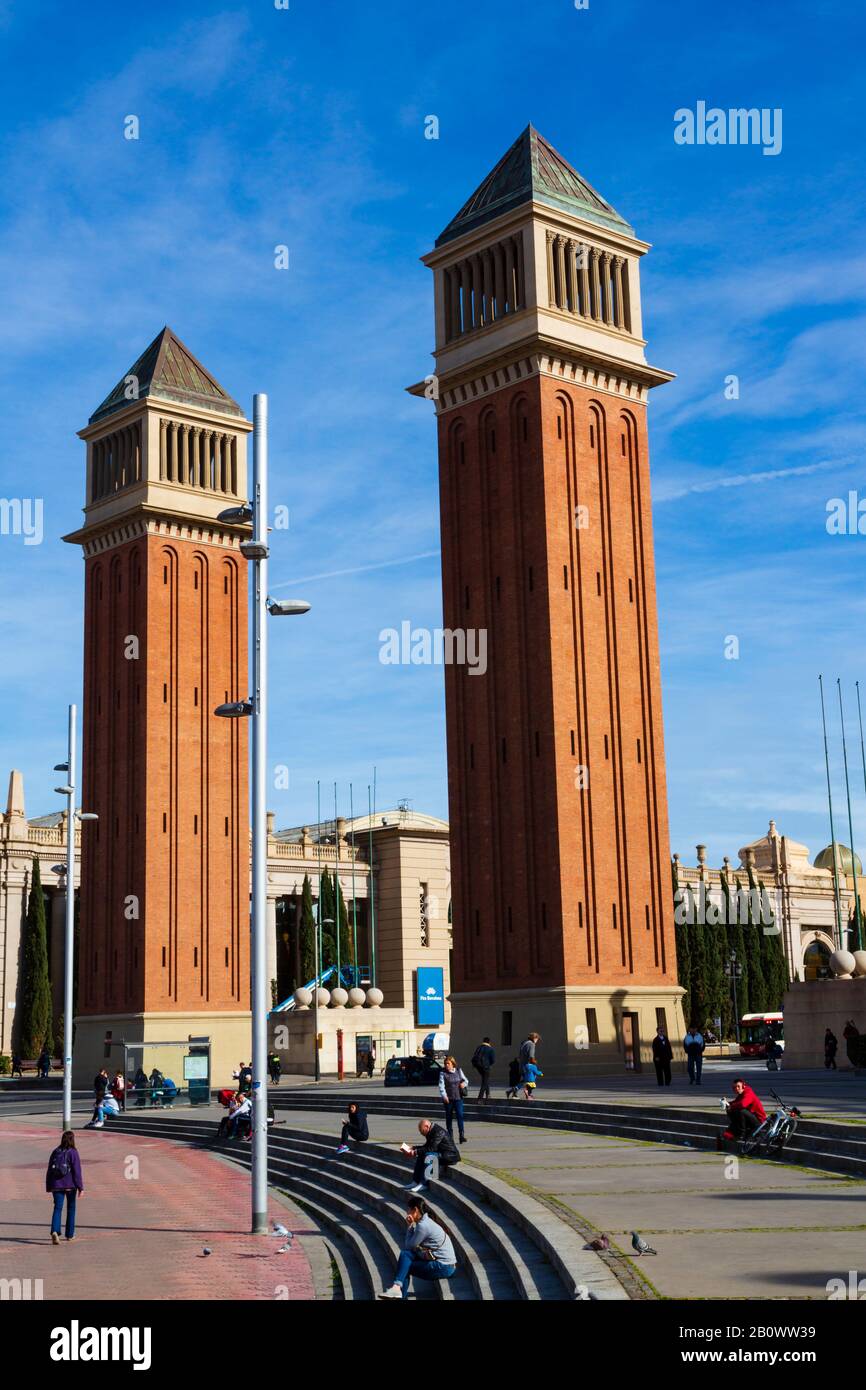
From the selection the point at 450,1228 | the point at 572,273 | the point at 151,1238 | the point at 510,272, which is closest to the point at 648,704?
the point at 572,273

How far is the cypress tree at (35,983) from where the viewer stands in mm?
79562

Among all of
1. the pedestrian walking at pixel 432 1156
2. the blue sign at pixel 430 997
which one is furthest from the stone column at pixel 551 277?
the blue sign at pixel 430 997

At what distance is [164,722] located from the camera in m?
71.7

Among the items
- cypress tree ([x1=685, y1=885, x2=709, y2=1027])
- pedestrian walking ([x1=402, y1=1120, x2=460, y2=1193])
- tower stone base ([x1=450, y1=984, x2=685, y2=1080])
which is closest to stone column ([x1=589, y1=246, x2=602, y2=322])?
tower stone base ([x1=450, y1=984, x2=685, y2=1080])

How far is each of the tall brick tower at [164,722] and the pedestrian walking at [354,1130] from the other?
38.8 meters

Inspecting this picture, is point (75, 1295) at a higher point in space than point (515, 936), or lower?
lower

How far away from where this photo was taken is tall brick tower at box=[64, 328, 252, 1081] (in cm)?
7019

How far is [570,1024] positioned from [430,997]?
104 ft

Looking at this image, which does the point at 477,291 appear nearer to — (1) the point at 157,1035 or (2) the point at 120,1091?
(2) the point at 120,1091

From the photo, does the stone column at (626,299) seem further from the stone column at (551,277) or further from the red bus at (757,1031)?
the red bus at (757,1031)

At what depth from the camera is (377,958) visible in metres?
95.0
